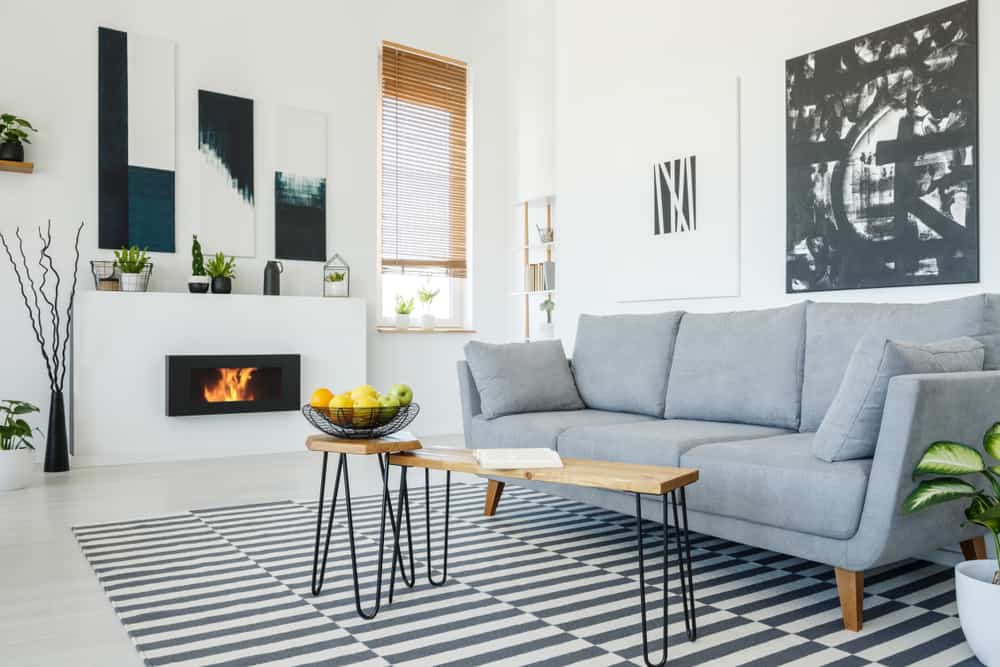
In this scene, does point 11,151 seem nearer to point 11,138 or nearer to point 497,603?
point 11,138

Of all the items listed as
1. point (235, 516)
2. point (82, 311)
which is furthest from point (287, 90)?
point (235, 516)

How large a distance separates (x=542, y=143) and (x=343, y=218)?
1.71m

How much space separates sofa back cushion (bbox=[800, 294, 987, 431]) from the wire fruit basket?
1581 mm

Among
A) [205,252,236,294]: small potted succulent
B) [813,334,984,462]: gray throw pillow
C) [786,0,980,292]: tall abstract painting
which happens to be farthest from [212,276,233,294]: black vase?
[813,334,984,462]: gray throw pillow

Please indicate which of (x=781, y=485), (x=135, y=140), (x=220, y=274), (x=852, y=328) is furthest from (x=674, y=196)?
(x=135, y=140)

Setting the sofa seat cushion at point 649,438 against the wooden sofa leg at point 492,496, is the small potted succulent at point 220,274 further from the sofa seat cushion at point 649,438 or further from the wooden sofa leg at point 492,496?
the sofa seat cushion at point 649,438

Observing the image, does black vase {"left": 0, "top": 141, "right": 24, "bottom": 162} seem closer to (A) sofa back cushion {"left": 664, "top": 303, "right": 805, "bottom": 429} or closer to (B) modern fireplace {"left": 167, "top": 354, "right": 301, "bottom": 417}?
(B) modern fireplace {"left": 167, "top": 354, "right": 301, "bottom": 417}

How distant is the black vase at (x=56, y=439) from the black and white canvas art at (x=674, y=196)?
3.67 metres

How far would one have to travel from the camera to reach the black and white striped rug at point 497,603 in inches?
78.6

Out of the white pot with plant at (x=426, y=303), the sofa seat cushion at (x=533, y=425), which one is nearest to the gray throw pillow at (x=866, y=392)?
the sofa seat cushion at (x=533, y=425)

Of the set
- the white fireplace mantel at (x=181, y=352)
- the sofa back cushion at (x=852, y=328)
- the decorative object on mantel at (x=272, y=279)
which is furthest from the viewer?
the decorative object on mantel at (x=272, y=279)

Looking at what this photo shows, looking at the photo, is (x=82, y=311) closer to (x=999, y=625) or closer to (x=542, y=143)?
(x=542, y=143)

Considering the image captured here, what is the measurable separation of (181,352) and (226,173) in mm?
1338

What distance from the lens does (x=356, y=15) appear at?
645 centimetres
